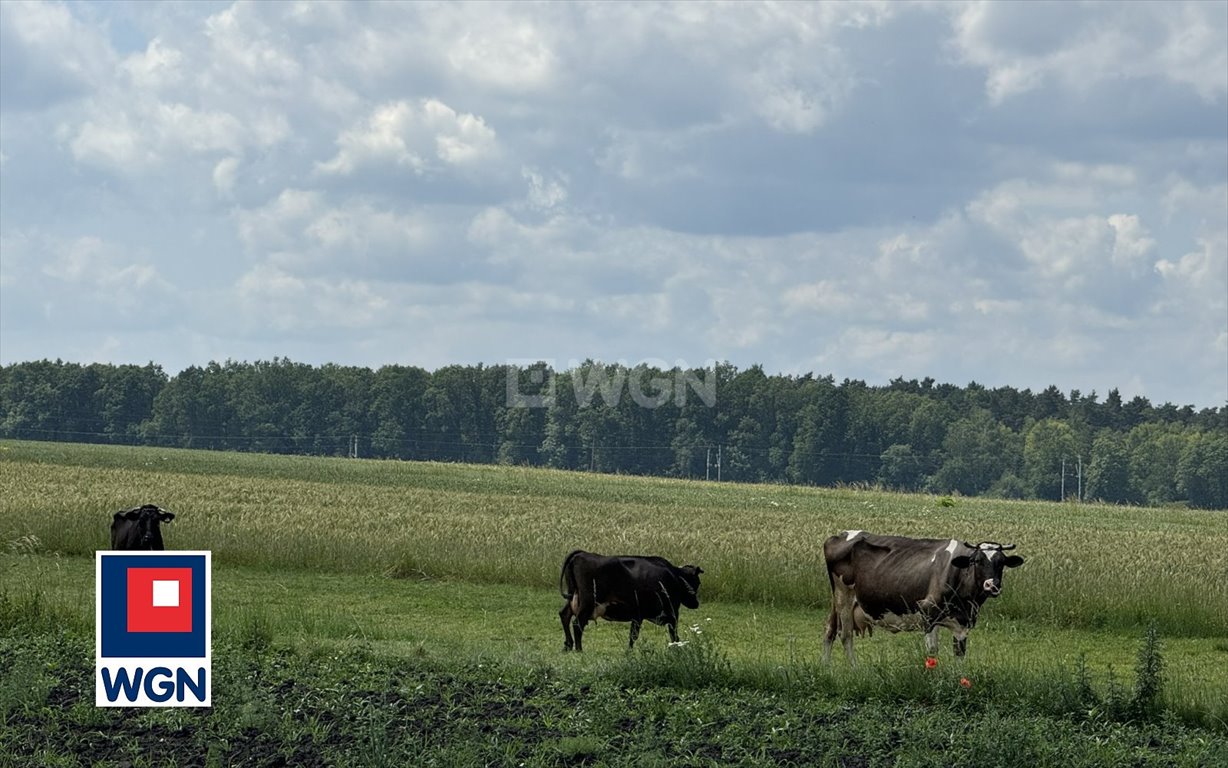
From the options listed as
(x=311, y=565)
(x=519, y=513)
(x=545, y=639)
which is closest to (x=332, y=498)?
(x=519, y=513)

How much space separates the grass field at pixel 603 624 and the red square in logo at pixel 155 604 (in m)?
0.65

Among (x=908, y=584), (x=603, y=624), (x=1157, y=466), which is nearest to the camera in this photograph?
(x=908, y=584)

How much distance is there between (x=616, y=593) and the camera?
62.7 ft

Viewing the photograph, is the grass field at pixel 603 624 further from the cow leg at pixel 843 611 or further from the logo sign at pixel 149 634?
the cow leg at pixel 843 611

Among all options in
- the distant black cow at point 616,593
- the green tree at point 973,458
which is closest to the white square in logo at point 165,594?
the distant black cow at point 616,593

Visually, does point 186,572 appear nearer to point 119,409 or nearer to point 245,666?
point 245,666

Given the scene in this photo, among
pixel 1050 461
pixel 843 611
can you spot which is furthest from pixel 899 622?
pixel 1050 461

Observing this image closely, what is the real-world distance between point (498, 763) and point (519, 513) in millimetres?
28492

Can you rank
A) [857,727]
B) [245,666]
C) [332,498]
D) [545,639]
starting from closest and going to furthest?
1. [857,727]
2. [245,666]
3. [545,639]
4. [332,498]

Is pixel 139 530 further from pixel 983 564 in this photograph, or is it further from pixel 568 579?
pixel 983 564

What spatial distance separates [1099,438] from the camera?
156 meters

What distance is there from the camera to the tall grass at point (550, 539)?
80.2 ft

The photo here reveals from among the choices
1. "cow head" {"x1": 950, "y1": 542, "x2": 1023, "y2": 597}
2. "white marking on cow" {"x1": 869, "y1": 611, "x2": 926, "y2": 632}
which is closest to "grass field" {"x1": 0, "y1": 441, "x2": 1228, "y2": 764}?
"white marking on cow" {"x1": 869, "y1": 611, "x2": 926, "y2": 632}

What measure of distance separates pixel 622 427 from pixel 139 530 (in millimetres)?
120877
